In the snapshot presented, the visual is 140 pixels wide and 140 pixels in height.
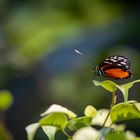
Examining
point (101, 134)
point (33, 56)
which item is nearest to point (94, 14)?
point (33, 56)

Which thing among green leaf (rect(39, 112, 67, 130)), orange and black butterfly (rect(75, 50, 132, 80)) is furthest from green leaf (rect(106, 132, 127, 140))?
orange and black butterfly (rect(75, 50, 132, 80))

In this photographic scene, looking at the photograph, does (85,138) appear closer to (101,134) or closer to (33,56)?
(101,134)

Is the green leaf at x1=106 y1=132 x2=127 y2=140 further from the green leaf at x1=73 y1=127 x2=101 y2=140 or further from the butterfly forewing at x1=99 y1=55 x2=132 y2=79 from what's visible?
the butterfly forewing at x1=99 y1=55 x2=132 y2=79

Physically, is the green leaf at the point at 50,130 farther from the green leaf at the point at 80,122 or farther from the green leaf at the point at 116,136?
the green leaf at the point at 116,136

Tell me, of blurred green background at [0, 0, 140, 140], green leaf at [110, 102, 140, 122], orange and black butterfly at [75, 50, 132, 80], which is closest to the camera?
green leaf at [110, 102, 140, 122]

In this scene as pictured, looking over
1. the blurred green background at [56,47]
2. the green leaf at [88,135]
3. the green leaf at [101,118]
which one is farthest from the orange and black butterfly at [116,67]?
the blurred green background at [56,47]
